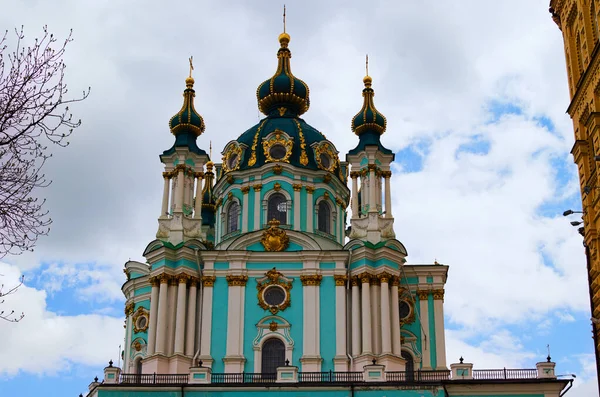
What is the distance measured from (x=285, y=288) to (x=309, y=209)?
4.84 metres

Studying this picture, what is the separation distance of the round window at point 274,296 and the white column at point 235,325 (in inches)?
38.6

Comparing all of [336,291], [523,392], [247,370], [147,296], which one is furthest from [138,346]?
[523,392]

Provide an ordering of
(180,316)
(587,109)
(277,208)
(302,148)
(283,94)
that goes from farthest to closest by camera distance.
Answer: (283,94) → (302,148) → (277,208) → (180,316) → (587,109)

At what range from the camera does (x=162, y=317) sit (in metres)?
36.9

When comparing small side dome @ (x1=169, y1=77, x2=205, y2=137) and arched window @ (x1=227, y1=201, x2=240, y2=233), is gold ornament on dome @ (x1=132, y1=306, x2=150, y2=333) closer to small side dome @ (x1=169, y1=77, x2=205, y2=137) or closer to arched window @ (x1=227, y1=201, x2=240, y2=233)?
arched window @ (x1=227, y1=201, x2=240, y2=233)

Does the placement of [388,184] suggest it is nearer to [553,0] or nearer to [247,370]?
[247,370]

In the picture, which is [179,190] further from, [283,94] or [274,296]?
[283,94]

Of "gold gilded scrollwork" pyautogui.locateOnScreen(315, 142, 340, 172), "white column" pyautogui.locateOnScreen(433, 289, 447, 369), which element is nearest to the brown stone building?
"white column" pyautogui.locateOnScreen(433, 289, 447, 369)

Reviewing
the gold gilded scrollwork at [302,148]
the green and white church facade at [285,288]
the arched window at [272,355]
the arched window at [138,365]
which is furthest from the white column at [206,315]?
the gold gilded scrollwork at [302,148]

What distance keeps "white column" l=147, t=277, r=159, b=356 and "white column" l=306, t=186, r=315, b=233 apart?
7.08 meters

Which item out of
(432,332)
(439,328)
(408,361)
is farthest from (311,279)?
(439,328)

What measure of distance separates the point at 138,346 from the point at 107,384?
5736mm

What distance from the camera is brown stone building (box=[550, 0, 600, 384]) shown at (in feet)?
76.4

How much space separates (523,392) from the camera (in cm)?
3161
